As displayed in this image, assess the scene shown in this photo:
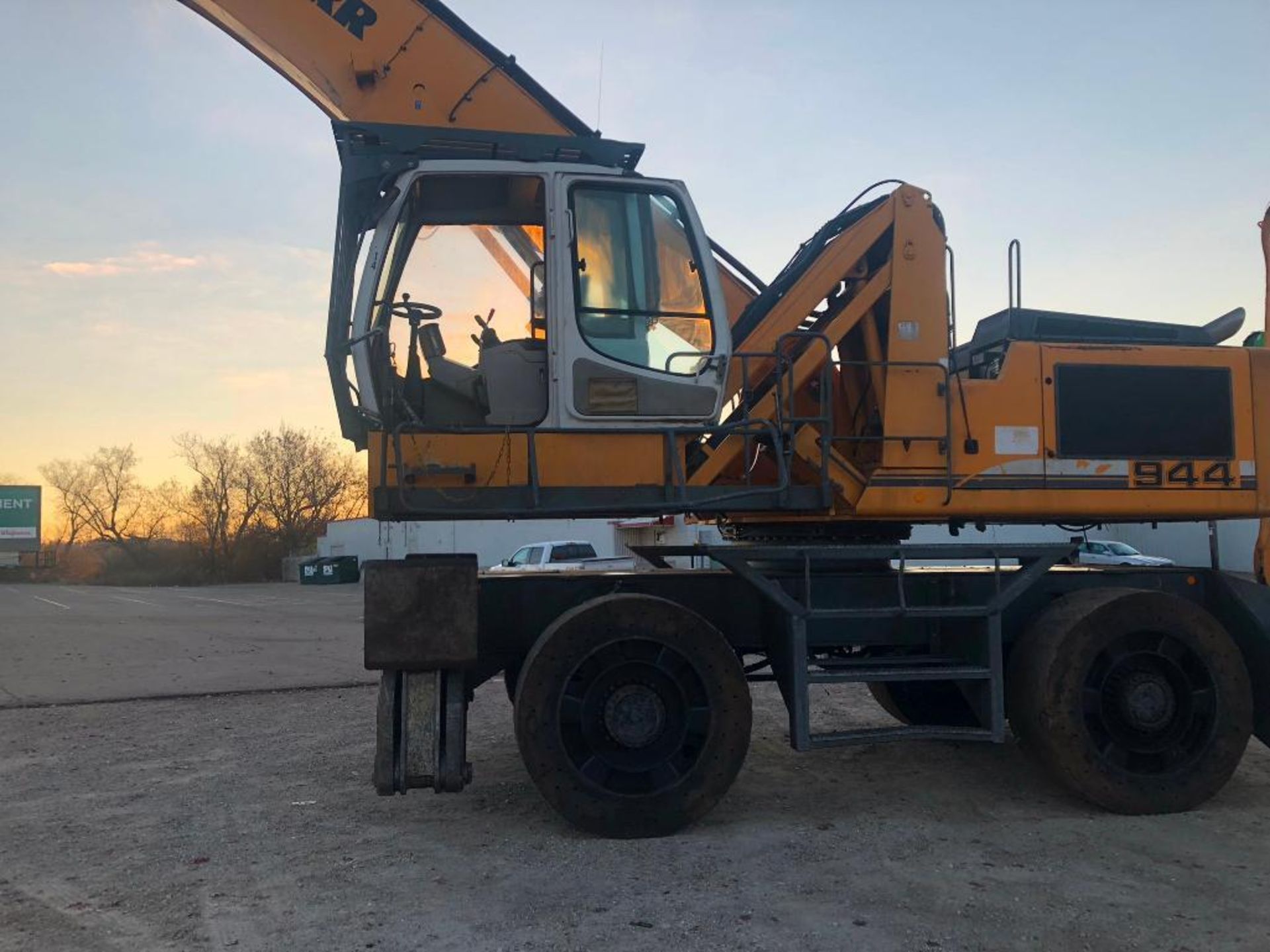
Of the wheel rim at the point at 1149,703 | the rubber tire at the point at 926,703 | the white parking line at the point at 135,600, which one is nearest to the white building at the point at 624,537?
the white parking line at the point at 135,600

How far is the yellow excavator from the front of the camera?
18.1ft

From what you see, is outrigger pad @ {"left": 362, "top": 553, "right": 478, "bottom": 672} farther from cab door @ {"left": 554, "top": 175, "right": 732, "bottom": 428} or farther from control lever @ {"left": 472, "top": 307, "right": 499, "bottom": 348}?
control lever @ {"left": 472, "top": 307, "right": 499, "bottom": 348}

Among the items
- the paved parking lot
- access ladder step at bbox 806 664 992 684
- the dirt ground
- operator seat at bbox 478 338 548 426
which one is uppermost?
operator seat at bbox 478 338 548 426

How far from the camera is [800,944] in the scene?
13.5 feet

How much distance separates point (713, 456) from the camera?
5.86 metres

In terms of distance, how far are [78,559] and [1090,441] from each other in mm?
84756

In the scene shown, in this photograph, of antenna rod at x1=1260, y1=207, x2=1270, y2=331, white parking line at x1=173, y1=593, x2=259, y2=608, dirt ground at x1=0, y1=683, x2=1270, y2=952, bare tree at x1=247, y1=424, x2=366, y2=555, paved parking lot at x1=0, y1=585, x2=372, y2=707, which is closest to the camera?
dirt ground at x1=0, y1=683, x2=1270, y2=952

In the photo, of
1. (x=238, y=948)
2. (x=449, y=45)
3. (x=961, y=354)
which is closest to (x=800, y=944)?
(x=238, y=948)

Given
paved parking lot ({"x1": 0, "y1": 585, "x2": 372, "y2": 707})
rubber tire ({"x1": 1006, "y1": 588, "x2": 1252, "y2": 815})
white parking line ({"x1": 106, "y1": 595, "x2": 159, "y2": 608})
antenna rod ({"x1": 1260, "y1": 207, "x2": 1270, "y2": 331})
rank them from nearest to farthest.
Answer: rubber tire ({"x1": 1006, "y1": 588, "x2": 1252, "y2": 815}), antenna rod ({"x1": 1260, "y1": 207, "x2": 1270, "y2": 331}), paved parking lot ({"x1": 0, "y1": 585, "x2": 372, "y2": 707}), white parking line ({"x1": 106, "y1": 595, "x2": 159, "y2": 608})

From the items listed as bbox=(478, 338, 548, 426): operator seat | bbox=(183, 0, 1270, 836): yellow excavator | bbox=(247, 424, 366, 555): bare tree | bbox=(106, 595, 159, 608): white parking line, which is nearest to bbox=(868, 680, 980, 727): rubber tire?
bbox=(183, 0, 1270, 836): yellow excavator

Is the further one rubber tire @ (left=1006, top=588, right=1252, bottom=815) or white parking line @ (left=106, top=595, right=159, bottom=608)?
white parking line @ (left=106, top=595, right=159, bottom=608)

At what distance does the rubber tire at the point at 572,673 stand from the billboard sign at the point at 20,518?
255 feet

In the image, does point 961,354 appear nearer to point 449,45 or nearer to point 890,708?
point 890,708

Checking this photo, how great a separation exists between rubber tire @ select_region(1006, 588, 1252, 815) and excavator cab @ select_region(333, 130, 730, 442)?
8.13ft
